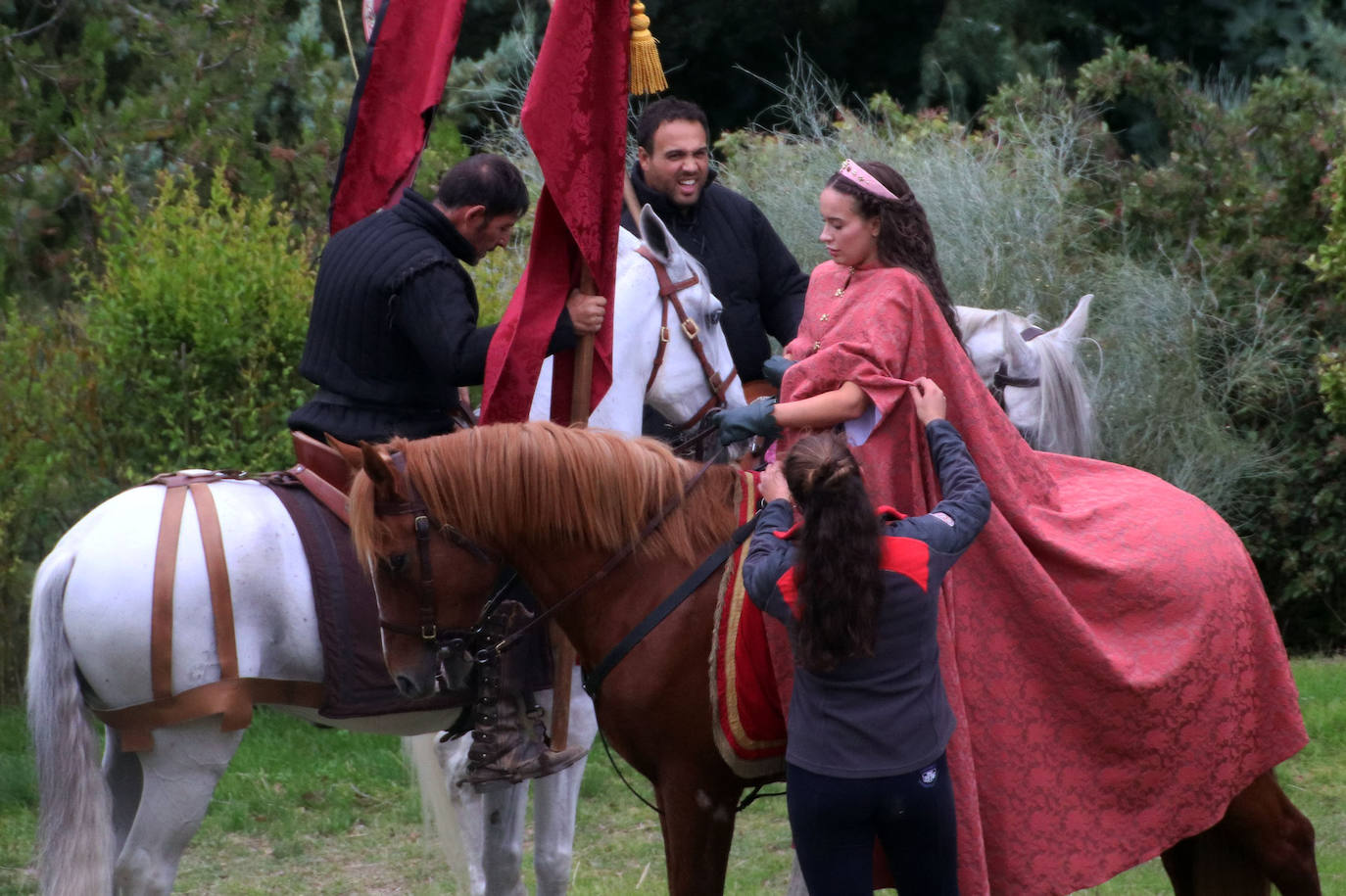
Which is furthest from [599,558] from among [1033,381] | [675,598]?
[1033,381]

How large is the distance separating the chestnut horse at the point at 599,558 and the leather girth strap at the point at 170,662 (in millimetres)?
509

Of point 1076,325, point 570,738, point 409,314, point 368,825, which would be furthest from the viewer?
point 368,825

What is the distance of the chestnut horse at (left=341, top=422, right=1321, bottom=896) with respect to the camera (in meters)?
3.32

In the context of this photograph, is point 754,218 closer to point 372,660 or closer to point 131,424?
point 372,660

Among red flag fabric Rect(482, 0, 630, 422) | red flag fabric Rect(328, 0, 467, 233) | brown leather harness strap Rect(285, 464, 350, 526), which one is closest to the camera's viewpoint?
red flag fabric Rect(482, 0, 630, 422)

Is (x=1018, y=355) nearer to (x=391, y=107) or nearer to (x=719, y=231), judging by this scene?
(x=719, y=231)

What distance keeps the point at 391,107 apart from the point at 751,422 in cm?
183

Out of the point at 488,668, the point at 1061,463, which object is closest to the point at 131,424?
the point at 488,668

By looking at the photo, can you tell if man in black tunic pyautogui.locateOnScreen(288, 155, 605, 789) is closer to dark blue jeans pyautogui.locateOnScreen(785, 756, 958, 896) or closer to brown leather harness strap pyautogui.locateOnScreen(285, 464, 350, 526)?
brown leather harness strap pyautogui.locateOnScreen(285, 464, 350, 526)

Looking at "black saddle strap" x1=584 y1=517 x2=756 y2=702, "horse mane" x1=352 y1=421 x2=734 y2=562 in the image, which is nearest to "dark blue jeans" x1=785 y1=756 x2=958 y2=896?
"black saddle strap" x1=584 y1=517 x2=756 y2=702

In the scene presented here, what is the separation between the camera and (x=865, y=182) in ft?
11.2

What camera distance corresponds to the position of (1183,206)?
9430 millimetres

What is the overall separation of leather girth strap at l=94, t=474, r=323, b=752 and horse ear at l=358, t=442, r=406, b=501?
1.88 ft

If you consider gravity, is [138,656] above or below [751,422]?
below
